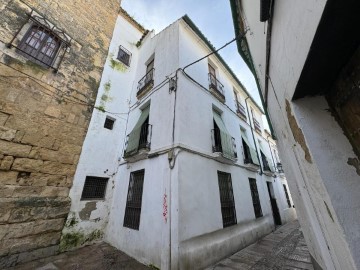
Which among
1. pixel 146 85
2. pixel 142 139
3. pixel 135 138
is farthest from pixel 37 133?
pixel 146 85

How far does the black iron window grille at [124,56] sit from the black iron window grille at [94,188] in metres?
6.21

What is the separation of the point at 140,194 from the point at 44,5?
8141 mm

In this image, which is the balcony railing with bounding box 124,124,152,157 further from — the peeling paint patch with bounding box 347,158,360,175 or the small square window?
the peeling paint patch with bounding box 347,158,360,175

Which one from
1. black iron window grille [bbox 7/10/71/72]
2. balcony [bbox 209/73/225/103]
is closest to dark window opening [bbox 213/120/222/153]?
balcony [bbox 209/73/225/103]

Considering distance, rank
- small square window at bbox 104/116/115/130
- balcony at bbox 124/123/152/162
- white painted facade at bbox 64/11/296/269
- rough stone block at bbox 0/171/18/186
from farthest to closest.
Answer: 1. small square window at bbox 104/116/115/130
2. balcony at bbox 124/123/152/162
3. rough stone block at bbox 0/171/18/186
4. white painted facade at bbox 64/11/296/269

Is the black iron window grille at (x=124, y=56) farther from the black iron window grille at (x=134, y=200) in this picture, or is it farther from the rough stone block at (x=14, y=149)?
the black iron window grille at (x=134, y=200)

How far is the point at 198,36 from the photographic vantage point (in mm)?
8094

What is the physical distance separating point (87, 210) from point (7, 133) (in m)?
3.41

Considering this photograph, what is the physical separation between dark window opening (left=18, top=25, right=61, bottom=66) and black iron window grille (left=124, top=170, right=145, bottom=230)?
523cm

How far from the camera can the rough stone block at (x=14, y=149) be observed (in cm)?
453

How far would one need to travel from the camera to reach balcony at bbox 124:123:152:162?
224 inches

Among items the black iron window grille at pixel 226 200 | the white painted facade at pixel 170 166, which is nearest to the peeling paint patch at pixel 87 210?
the white painted facade at pixel 170 166

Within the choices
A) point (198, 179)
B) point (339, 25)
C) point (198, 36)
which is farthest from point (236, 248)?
point (198, 36)

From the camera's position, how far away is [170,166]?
468cm
